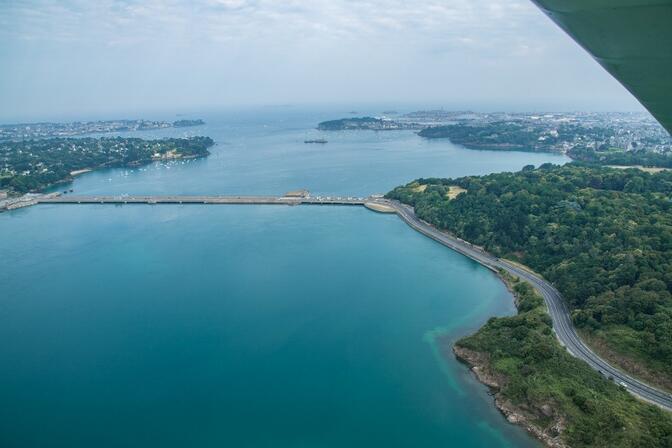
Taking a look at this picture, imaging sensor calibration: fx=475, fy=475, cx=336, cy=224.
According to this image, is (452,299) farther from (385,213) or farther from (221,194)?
(221,194)

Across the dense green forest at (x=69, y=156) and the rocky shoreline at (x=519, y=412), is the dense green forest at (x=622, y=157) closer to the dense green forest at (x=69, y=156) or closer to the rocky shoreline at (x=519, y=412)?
the rocky shoreline at (x=519, y=412)

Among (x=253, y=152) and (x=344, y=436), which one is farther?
(x=253, y=152)

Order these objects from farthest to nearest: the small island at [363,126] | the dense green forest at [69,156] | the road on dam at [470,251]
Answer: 1. the small island at [363,126]
2. the dense green forest at [69,156]
3. the road on dam at [470,251]

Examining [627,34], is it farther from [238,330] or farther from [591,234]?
[591,234]

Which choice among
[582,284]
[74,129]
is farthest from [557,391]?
[74,129]

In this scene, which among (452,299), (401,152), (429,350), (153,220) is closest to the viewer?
(429,350)

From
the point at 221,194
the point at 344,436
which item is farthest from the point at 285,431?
the point at 221,194

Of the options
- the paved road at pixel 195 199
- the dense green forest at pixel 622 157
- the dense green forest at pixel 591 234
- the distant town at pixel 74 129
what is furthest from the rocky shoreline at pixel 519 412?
the distant town at pixel 74 129
